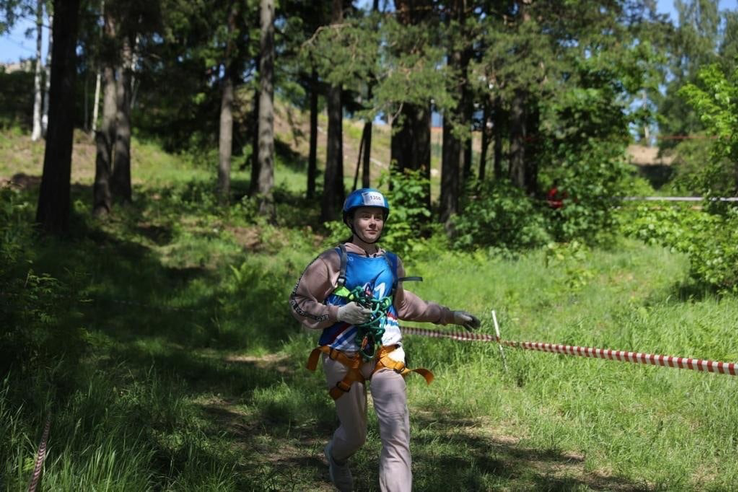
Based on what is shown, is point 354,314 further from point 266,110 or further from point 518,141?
point 266,110

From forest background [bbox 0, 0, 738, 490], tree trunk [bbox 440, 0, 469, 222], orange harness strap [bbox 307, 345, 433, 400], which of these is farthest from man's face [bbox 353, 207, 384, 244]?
tree trunk [bbox 440, 0, 469, 222]

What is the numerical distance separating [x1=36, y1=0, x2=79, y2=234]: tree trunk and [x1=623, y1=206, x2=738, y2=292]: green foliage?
10352 mm

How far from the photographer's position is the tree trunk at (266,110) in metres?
20.6

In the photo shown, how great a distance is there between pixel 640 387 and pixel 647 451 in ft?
4.36

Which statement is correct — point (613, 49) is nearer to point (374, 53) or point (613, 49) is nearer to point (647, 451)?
point (374, 53)

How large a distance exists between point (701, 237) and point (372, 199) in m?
5.98

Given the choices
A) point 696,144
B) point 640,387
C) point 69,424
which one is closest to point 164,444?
point 69,424

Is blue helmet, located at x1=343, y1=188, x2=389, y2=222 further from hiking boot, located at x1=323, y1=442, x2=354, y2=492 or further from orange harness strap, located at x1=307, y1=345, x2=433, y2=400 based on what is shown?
hiking boot, located at x1=323, y1=442, x2=354, y2=492

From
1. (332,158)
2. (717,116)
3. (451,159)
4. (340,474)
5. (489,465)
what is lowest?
(489,465)

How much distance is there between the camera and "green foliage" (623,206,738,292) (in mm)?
8516

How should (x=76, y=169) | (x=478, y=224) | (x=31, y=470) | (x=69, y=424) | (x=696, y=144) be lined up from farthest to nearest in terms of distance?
(x=696, y=144) → (x=76, y=169) → (x=478, y=224) → (x=69, y=424) → (x=31, y=470)

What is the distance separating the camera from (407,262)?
13.9 meters

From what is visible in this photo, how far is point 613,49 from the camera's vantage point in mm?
16547

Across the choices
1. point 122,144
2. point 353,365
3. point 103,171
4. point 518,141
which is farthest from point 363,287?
point 122,144
